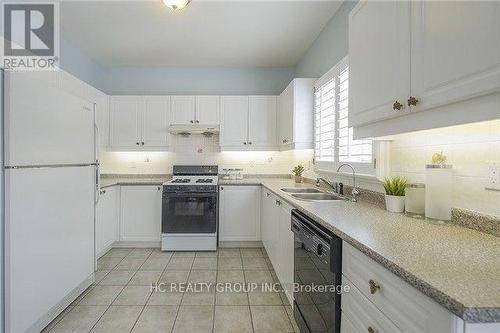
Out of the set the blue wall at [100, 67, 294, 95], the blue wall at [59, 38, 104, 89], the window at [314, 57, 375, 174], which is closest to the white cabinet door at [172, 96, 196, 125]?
the blue wall at [100, 67, 294, 95]

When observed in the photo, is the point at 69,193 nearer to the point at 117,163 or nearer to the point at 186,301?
the point at 186,301

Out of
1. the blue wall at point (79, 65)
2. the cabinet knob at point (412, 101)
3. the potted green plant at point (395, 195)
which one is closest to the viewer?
the cabinet knob at point (412, 101)

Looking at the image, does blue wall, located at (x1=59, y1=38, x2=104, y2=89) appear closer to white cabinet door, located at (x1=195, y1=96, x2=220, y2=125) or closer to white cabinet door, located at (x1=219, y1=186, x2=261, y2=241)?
white cabinet door, located at (x1=195, y1=96, x2=220, y2=125)

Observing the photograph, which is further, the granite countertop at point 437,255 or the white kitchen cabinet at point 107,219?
the white kitchen cabinet at point 107,219

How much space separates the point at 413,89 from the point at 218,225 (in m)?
3.09

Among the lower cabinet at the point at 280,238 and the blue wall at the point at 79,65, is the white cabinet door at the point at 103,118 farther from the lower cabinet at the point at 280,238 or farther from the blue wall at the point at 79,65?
the lower cabinet at the point at 280,238

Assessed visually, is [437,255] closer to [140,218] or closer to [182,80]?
[140,218]

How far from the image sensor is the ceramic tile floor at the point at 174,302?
2.04m

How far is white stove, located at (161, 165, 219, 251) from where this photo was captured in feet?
11.8

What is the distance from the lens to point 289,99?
3.37 metres

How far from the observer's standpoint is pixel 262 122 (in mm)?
4051

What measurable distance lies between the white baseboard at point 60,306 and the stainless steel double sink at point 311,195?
2.05 m

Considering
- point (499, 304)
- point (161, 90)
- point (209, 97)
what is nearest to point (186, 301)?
point (499, 304)

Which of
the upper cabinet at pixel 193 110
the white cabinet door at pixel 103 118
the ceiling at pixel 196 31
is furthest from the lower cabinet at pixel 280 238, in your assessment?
the white cabinet door at pixel 103 118
